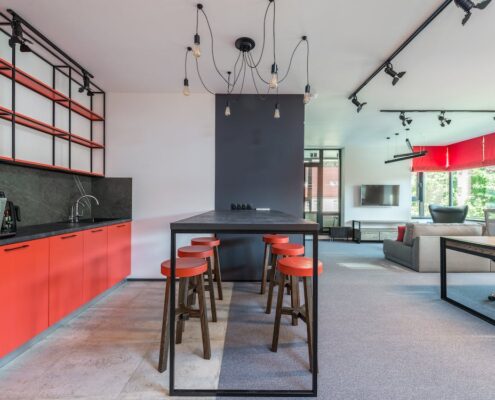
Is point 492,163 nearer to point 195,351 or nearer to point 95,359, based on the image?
point 195,351

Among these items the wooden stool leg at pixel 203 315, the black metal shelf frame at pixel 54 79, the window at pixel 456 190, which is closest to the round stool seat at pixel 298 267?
the wooden stool leg at pixel 203 315

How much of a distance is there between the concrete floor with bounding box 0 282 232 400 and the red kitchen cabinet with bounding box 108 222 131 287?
57 cm

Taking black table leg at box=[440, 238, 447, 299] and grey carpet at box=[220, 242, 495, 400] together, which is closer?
grey carpet at box=[220, 242, 495, 400]

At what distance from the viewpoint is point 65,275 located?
2.17 meters

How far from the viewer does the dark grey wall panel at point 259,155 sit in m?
3.55

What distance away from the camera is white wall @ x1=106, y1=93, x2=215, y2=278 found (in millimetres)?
3513

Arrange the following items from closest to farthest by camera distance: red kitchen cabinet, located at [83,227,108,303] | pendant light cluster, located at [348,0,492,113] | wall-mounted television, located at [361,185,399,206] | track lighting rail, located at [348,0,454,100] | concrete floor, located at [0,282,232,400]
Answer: concrete floor, located at [0,282,232,400] < pendant light cluster, located at [348,0,492,113] < track lighting rail, located at [348,0,454,100] < red kitchen cabinet, located at [83,227,108,303] < wall-mounted television, located at [361,185,399,206]

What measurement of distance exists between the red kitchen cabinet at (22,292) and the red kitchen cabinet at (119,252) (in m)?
0.96

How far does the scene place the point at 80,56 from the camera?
266cm

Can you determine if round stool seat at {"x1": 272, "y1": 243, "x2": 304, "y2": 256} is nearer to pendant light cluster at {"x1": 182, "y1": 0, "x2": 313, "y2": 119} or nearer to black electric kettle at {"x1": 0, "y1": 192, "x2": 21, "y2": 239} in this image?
pendant light cluster at {"x1": 182, "y1": 0, "x2": 313, "y2": 119}

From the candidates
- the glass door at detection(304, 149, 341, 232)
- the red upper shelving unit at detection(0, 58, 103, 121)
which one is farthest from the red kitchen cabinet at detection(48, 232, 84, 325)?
the glass door at detection(304, 149, 341, 232)

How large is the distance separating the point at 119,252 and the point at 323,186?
6.12 m

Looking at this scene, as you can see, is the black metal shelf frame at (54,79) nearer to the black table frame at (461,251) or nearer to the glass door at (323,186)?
the black table frame at (461,251)

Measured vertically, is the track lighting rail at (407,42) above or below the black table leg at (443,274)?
above
